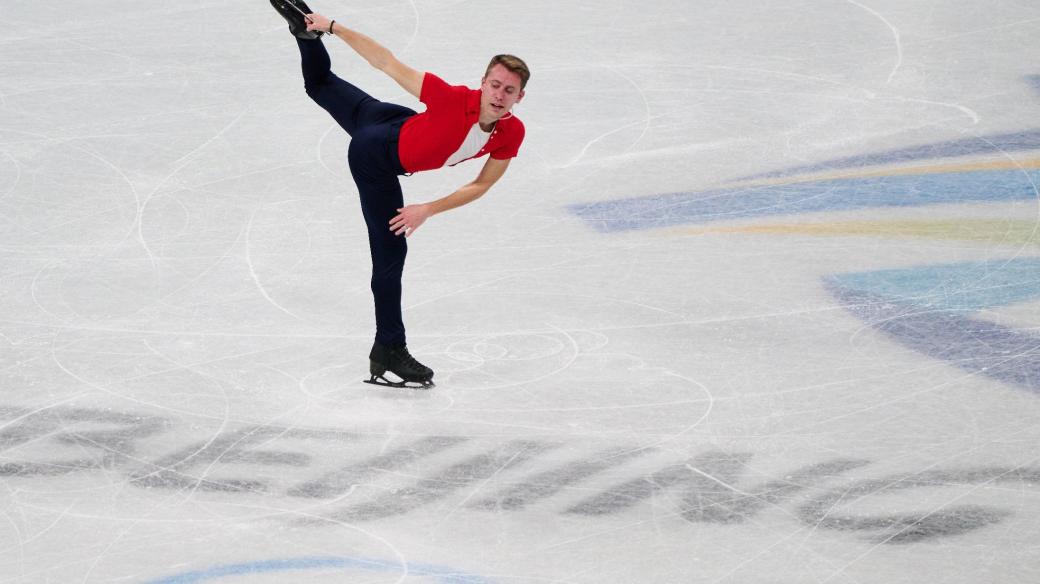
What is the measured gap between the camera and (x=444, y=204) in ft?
17.6

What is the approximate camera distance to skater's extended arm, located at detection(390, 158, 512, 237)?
17.4ft

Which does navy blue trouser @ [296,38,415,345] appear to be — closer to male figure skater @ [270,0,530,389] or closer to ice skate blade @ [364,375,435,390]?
male figure skater @ [270,0,530,389]

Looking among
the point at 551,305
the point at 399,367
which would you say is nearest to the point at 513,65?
the point at 399,367

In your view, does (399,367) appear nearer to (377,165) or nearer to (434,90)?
(377,165)

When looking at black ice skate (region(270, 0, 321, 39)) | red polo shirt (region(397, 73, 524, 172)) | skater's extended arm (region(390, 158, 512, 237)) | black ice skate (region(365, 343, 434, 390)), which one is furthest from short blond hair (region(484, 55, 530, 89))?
black ice skate (region(365, 343, 434, 390))

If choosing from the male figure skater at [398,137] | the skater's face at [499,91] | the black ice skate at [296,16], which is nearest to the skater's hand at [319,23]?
the male figure skater at [398,137]

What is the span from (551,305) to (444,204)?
1.10 meters

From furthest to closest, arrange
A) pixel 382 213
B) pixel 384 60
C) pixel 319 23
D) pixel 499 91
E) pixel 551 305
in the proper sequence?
pixel 551 305, pixel 382 213, pixel 319 23, pixel 384 60, pixel 499 91

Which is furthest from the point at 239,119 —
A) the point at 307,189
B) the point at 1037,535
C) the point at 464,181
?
the point at 1037,535

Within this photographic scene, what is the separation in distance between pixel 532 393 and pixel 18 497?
1.94 meters

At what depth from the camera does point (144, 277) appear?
21.3 ft

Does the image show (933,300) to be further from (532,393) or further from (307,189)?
(307,189)

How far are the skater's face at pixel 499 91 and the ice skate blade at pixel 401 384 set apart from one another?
1.15m

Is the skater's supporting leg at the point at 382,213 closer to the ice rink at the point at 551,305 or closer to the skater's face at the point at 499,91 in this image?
the ice rink at the point at 551,305
